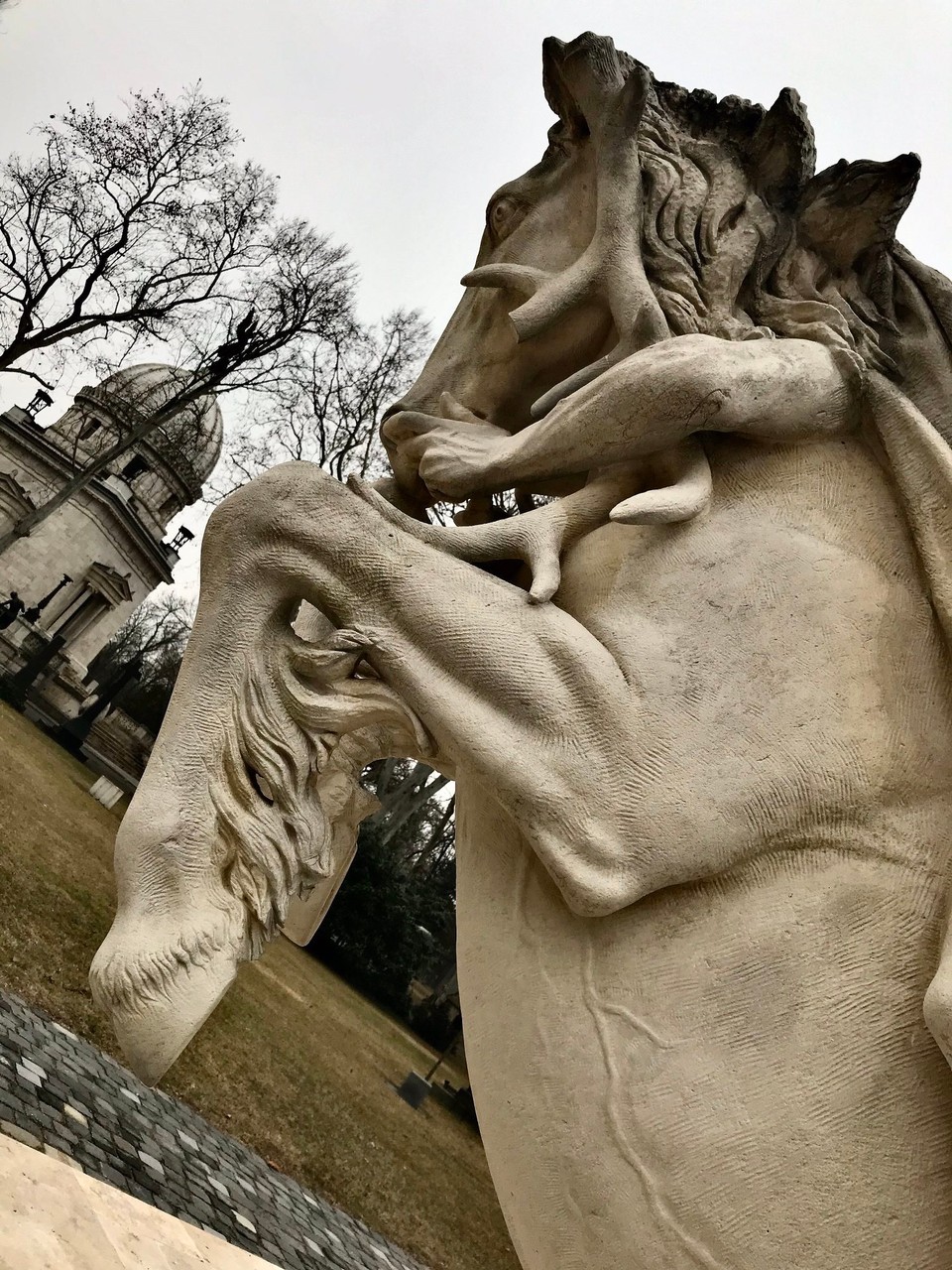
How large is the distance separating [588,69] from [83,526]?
36095mm

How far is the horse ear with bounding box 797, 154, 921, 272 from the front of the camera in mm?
2516

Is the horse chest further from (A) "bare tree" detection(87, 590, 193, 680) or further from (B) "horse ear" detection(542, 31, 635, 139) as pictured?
(A) "bare tree" detection(87, 590, 193, 680)

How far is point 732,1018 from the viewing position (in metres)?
1.72

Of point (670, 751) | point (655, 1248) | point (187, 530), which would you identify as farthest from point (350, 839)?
point (187, 530)

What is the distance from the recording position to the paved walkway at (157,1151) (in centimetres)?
445

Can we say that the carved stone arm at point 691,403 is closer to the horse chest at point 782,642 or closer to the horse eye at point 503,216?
the horse chest at point 782,642

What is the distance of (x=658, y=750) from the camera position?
1865 mm

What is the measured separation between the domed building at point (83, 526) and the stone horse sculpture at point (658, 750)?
29.6 m

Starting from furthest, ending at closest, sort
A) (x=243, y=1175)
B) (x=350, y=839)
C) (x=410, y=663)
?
(x=243, y=1175) → (x=350, y=839) → (x=410, y=663)

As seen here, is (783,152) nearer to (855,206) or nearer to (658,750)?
(855,206)

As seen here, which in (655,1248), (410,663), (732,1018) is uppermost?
(410,663)

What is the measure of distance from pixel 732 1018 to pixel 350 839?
1147 mm

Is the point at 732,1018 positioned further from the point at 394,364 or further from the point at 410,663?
the point at 394,364

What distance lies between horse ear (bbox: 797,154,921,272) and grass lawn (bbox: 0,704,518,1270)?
5.93 meters
